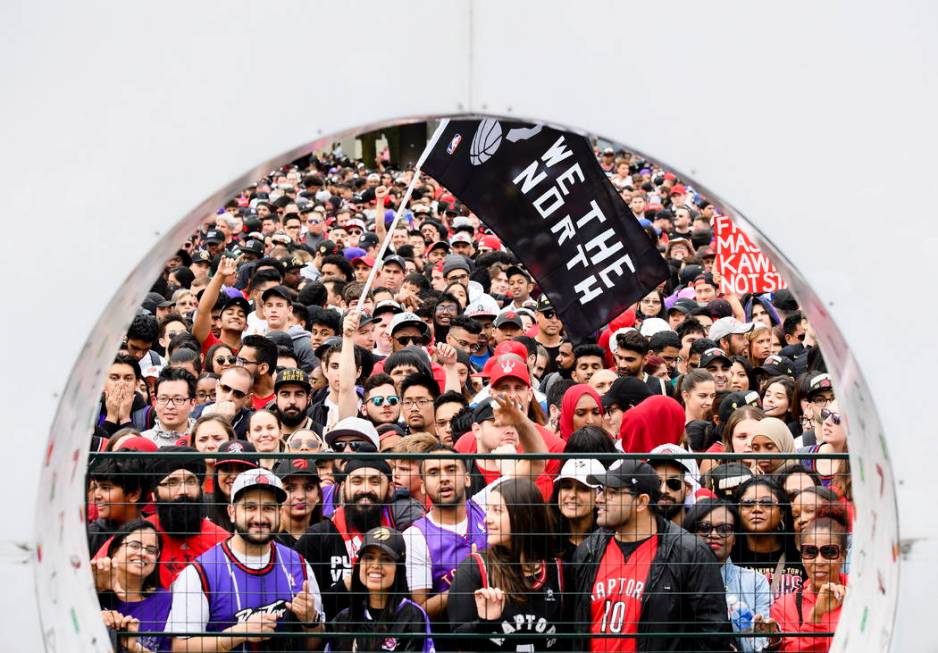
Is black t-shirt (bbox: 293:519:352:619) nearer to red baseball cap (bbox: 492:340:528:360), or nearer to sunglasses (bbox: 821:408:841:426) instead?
red baseball cap (bbox: 492:340:528:360)

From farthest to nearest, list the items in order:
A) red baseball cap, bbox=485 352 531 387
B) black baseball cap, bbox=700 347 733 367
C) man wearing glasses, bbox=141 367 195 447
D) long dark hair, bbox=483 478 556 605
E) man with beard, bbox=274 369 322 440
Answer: black baseball cap, bbox=700 347 733 367
man with beard, bbox=274 369 322 440
man wearing glasses, bbox=141 367 195 447
red baseball cap, bbox=485 352 531 387
long dark hair, bbox=483 478 556 605

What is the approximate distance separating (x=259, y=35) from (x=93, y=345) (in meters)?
1.11

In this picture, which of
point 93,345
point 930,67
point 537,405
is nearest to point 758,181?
point 930,67

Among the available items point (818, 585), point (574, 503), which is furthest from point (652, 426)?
point (818, 585)

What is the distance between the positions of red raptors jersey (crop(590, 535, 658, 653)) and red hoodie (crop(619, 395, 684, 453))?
185 centimetres

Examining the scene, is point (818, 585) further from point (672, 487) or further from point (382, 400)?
point (382, 400)

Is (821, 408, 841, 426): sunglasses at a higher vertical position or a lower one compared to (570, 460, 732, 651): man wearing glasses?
higher

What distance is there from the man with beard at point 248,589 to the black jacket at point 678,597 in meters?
1.18

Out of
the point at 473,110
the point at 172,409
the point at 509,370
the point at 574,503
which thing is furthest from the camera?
the point at 172,409

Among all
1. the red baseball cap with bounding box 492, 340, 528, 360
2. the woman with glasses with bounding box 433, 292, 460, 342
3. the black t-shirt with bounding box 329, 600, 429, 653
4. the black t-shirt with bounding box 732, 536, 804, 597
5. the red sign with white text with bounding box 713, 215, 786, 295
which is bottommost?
the black t-shirt with bounding box 329, 600, 429, 653

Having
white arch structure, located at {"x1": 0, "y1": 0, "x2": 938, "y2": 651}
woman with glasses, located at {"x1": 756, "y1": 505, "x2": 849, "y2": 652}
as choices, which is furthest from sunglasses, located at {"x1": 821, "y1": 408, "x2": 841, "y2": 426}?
white arch structure, located at {"x1": 0, "y1": 0, "x2": 938, "y2": 651}

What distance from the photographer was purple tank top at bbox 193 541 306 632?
19.7 ft

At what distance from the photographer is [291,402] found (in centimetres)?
899

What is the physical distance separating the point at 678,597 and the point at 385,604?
1.29 metres
